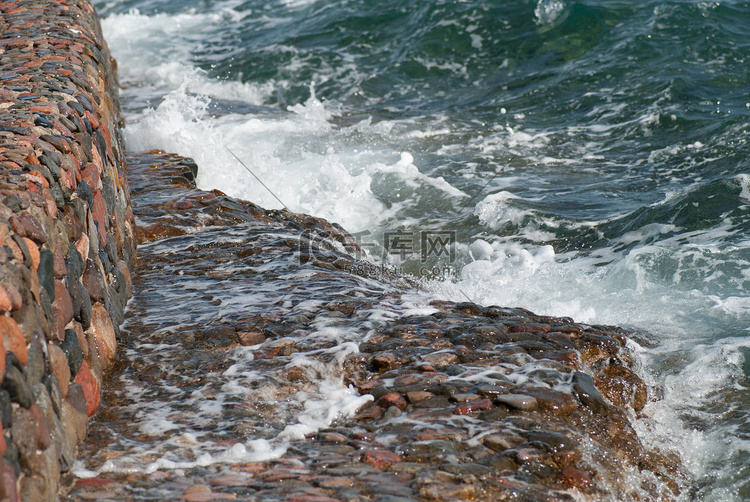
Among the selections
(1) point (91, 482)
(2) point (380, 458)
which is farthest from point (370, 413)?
(1) point (91, 482)

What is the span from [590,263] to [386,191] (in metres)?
2.65

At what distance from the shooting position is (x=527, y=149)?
8.29m

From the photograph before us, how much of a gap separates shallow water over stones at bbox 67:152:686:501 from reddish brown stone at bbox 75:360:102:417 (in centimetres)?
7

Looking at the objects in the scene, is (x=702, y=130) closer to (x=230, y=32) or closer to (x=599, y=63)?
(x=599, y=63)

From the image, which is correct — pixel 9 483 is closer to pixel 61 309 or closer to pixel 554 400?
pixel 61 309

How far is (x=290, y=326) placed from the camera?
3.47 metres

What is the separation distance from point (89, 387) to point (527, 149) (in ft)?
22.2

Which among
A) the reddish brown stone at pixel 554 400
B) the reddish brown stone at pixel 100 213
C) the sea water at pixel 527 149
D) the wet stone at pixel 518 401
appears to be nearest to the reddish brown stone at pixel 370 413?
the wet stone at pixel 518 401

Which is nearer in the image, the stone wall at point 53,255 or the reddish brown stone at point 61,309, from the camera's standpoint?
the stone wall at point 53,255

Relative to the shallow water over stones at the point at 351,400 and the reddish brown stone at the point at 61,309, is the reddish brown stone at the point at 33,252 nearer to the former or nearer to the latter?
the reddish brown stone at the point at 61,309

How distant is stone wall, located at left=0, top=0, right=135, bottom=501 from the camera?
1.80 m

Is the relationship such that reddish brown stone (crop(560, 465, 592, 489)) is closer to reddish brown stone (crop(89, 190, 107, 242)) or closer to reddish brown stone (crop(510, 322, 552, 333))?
reddish brown stone (crop(510, 322, 552, 333))

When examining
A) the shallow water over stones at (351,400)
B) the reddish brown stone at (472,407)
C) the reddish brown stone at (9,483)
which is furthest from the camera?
the reddish brown stone at (472,407)

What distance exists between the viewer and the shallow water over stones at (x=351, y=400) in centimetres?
226
